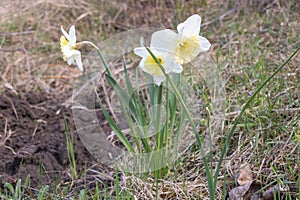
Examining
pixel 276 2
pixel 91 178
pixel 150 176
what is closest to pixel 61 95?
pixel 91 178

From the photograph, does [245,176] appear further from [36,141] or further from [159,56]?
[36,141]

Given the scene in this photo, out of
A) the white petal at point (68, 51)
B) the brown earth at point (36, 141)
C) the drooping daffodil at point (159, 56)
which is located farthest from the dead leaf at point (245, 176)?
the white petal at point (68, 51)

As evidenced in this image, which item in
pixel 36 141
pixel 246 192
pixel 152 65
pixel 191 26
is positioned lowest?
pixel 246 192

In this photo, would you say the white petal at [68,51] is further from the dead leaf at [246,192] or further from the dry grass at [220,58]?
the dead leaf at [246,192]

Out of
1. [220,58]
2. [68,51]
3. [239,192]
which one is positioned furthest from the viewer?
[220,58]

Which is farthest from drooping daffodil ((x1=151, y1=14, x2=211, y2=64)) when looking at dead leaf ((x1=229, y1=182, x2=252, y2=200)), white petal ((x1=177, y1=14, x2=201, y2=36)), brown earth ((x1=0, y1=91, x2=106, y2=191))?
brown earth ((x1=0, y1=91, x2=106, y2=191))

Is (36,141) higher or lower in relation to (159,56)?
lower

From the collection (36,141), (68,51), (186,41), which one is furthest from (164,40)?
(36,141)

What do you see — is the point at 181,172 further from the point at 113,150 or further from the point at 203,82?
the point at 203,82
